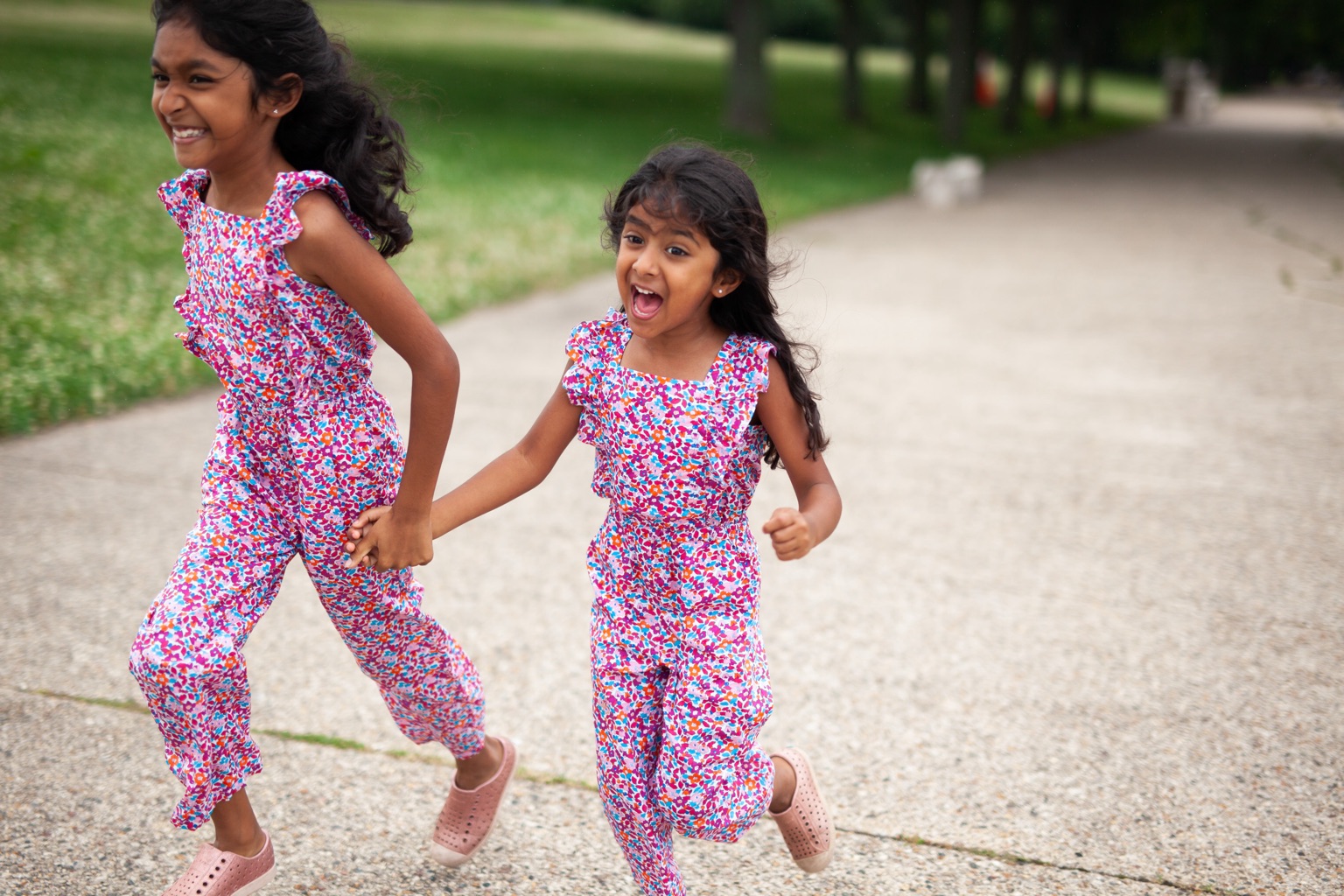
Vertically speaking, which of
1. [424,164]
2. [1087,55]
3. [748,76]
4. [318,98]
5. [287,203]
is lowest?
[1087,55]

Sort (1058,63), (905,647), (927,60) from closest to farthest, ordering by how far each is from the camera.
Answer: (905,647) < (927,60) < (1058,63)

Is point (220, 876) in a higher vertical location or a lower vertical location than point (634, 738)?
lower

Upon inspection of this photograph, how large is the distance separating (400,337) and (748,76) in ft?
62.4

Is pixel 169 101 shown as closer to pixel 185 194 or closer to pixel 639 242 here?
pixel 185 194

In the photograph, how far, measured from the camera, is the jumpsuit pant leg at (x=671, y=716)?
2180 mm

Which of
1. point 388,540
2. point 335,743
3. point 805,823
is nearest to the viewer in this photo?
point 388,540

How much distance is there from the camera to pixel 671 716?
7.18ft

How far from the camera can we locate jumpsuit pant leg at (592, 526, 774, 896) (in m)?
2.18

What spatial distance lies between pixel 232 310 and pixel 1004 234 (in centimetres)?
1185

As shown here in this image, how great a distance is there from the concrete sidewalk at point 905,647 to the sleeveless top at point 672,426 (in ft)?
2.93

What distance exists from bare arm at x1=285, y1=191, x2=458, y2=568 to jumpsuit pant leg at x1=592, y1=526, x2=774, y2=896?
1.16ft

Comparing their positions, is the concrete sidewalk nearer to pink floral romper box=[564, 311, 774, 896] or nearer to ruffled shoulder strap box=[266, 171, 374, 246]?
pink floral romper box=[564, 311, 774, 896]

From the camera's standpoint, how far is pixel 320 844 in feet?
8.82

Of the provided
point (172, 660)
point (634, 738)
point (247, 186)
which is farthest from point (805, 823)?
point (247, 186)
